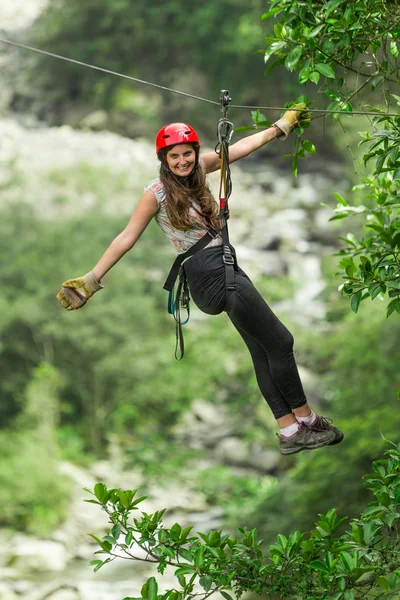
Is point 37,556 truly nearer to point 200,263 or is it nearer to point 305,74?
point 200,263

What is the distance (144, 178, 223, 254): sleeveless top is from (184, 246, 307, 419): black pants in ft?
0.22

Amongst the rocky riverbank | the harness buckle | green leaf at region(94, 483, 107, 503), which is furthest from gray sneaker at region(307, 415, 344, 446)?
the rocky riverbank

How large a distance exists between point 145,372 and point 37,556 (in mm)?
5297

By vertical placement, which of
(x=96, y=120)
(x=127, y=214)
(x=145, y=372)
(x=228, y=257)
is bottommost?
(x=228, y=257)

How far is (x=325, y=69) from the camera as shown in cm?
342

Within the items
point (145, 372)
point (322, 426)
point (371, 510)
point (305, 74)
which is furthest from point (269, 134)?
point (145, 372)

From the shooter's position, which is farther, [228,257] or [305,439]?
[305,439]

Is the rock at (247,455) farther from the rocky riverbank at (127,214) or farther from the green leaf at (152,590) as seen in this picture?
the green leaf at (152,590)

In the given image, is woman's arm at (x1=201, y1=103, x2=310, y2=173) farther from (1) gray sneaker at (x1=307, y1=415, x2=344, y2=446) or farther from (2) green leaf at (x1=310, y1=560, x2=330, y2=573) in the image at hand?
(2) green leaf at (x1=310, y1=560, x2=330, y2=573)

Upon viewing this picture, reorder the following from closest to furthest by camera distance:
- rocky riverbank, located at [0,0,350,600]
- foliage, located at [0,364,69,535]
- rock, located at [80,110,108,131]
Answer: rocky riverbank, located at [0,0,350,600] < foliage, located at [0,364,69,535] < rock, located at [80,110,108,131]

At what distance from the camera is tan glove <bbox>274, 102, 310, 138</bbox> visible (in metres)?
3.71

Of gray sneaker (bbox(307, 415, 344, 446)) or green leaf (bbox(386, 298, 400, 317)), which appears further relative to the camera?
gray sneaker (bbox(307, 415, 344, 446))

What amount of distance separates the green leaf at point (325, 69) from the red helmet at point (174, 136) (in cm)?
55

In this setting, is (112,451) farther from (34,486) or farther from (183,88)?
(183,88)
